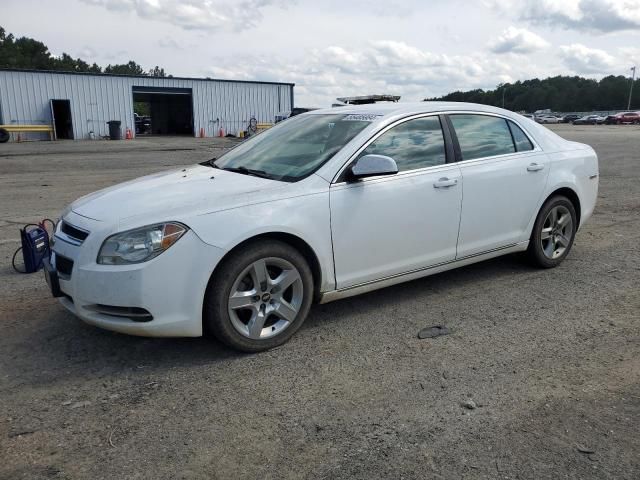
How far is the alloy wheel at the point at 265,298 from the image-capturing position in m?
3.58

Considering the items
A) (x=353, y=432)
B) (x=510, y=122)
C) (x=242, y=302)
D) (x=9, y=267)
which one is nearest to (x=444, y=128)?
(x=510, y=122)

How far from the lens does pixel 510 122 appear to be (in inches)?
205

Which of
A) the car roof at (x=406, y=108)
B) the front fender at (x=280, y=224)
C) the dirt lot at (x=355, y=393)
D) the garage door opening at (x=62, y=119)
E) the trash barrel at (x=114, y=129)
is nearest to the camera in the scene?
the dirt lot at (x=355, y=393)

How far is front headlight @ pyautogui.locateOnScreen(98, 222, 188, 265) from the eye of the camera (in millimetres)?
3318

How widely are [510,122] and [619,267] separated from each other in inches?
72.3

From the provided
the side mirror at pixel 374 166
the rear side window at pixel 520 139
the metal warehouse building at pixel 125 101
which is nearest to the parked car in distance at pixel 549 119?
the metal warehouse building at pixel 125 101

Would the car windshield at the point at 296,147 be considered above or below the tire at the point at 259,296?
above

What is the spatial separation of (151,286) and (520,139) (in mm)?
3634

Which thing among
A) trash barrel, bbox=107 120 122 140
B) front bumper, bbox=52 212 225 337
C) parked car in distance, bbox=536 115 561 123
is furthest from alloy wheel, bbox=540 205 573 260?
parked car in distance, bbox=536 115 561 123

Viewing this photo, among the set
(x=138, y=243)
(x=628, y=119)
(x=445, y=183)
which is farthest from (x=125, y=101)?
(x=628, y=119)

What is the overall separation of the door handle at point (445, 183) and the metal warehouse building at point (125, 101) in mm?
35573

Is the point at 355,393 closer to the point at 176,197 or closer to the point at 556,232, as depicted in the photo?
the point at 176,197

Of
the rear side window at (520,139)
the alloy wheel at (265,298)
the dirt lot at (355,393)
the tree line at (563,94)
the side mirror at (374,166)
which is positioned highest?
the tree line at (563,94)

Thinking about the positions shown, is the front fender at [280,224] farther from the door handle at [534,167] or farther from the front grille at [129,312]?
the door handle at [534,167]
